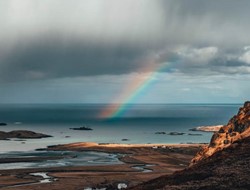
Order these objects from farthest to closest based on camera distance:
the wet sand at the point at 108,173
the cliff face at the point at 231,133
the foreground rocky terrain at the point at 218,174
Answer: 1. the wet sand at the point at 108,173
2. the cliff face at the point at 231,133
3. the foreground rocky terrain at the point at 218,174

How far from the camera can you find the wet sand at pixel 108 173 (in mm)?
66375

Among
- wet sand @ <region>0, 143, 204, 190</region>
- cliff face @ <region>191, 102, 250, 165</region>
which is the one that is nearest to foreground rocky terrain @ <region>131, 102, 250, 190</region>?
cliff face @ <region>191, 102, 250, 165</region>

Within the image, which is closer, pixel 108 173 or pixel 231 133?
pixel 231 133

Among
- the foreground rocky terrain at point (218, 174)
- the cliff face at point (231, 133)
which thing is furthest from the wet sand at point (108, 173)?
the foreground rocky terrain at point (218, 174)

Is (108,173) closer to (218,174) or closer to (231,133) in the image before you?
(231,133)

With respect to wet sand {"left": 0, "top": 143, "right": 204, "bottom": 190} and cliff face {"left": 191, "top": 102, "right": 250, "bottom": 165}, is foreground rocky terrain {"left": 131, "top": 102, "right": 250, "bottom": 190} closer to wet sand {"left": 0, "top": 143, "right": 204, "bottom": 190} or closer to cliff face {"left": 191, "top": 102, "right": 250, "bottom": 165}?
cliff face {"left": 191, "top": 102, "right": 250, "bottom": 165}

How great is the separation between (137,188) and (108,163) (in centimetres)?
5961

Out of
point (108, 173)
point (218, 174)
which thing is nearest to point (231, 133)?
point (218, 174)

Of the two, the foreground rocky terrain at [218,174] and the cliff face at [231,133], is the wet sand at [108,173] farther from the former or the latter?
the foreground rocky terrain at [218,174]

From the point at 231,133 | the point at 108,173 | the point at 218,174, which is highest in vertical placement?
the point at 231,133

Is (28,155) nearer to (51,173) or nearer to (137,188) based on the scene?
(51,173)

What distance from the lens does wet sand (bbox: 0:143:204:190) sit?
66375mm

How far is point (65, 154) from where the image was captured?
4503 inches

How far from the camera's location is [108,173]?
79812 mm
